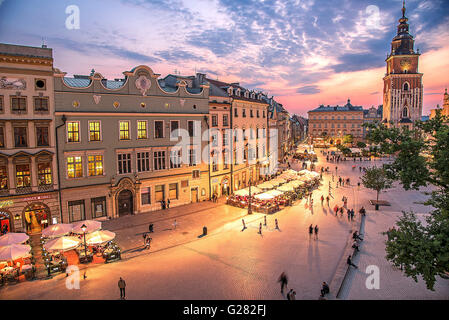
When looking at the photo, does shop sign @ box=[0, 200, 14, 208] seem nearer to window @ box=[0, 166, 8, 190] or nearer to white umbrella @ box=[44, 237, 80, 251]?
window @ box=[0, 166, 8, 190]

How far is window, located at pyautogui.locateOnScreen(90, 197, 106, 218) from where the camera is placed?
104 feet

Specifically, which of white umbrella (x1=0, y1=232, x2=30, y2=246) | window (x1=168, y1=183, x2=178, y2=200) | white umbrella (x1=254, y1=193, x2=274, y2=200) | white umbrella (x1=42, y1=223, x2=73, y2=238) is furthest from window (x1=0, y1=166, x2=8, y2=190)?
white umbrella (x1=254, y1=193, x2=274, y2=200)

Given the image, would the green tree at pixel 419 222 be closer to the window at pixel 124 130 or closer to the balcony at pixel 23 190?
the window at pixel 124 130

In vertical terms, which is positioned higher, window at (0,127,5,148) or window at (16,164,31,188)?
window at (0,127,5,148)

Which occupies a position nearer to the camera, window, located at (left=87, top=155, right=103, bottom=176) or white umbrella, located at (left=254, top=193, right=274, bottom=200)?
window, located at (left=87, top=155, right=103, bottom=176)

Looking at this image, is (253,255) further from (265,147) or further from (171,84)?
(265,147)

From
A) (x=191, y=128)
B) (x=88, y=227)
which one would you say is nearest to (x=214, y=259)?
A: (x=88, y=227)

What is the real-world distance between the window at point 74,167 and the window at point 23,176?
344 centimetres

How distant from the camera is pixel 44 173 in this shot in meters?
28.5

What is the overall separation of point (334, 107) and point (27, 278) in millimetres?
135384

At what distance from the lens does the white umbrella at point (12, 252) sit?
1969cm

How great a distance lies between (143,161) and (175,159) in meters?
4.32

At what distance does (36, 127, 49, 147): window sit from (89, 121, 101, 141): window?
13.6ft

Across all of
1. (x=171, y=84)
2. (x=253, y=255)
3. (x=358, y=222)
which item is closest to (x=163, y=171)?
(x=171, y=84)
